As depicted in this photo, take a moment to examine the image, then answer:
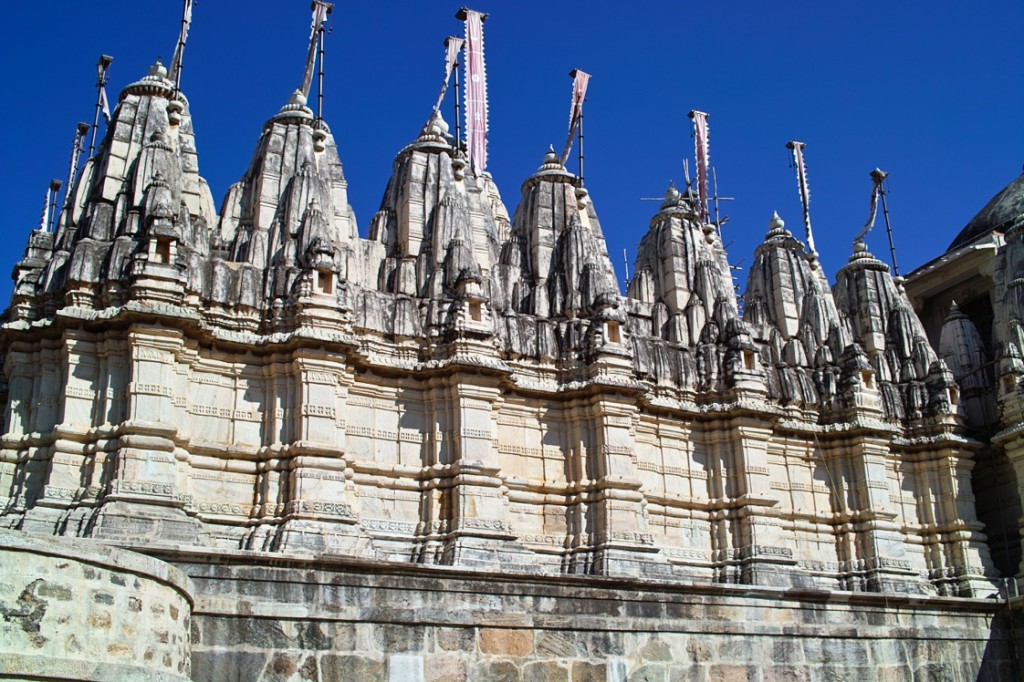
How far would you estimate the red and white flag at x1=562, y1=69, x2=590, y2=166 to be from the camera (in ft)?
114

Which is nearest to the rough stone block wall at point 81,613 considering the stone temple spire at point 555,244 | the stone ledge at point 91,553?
the stone ledge at point 91,553

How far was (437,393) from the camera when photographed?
25.4 m

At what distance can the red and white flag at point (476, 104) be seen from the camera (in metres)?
34.8

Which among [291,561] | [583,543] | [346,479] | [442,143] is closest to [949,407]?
[583,543]

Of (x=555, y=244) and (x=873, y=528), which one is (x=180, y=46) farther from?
(x=873, y=528)

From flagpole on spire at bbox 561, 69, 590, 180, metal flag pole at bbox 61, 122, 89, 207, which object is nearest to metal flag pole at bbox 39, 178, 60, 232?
metal flag pole at bbox 61, 122, 89, 207

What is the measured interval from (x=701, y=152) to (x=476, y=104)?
10.4m

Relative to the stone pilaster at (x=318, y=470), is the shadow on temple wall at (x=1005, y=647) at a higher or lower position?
lower

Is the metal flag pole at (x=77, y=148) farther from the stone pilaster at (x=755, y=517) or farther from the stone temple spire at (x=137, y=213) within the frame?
the stone pilaster at (x=755, y=517)

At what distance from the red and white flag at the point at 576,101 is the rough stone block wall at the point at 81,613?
72.0ft

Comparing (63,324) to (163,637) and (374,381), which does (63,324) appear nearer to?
(374,381)

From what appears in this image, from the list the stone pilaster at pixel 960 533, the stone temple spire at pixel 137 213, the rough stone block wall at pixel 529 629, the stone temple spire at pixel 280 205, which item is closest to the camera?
the rough stone block wall at pixel 529 629

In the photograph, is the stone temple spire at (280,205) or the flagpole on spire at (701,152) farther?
the flagpole on spire at (701,152)

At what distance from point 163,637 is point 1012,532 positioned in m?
25.1
